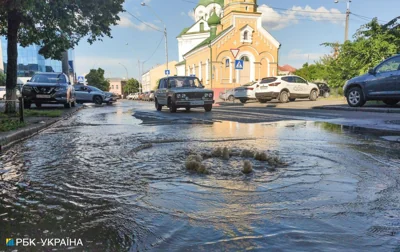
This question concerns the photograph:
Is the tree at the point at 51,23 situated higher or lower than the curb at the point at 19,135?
higher

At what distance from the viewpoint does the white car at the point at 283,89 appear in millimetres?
22281

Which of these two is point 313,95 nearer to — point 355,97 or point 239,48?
point 355,97

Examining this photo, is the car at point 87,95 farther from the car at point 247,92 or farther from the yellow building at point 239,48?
the yellow building at point 239,48

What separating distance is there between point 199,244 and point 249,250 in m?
0.32

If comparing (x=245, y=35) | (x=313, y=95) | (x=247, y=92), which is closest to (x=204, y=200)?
(x=247, y=92)

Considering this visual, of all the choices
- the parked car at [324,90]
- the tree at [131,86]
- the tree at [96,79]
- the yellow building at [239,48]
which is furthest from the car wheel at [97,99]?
the tree at [131,86]

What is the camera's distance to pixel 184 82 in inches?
618

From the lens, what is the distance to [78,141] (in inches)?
255

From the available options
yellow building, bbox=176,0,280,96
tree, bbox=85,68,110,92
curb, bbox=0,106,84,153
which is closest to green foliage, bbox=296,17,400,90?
curb, bbox=0,106,84,153

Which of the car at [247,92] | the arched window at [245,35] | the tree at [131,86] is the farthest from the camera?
the tree at [131,86]

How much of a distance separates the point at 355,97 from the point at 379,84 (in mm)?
1469

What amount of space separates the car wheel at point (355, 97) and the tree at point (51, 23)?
33.3 ft

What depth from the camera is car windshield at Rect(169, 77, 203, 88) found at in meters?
15.6

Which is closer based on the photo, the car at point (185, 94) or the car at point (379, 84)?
the car at point (379, 84)
